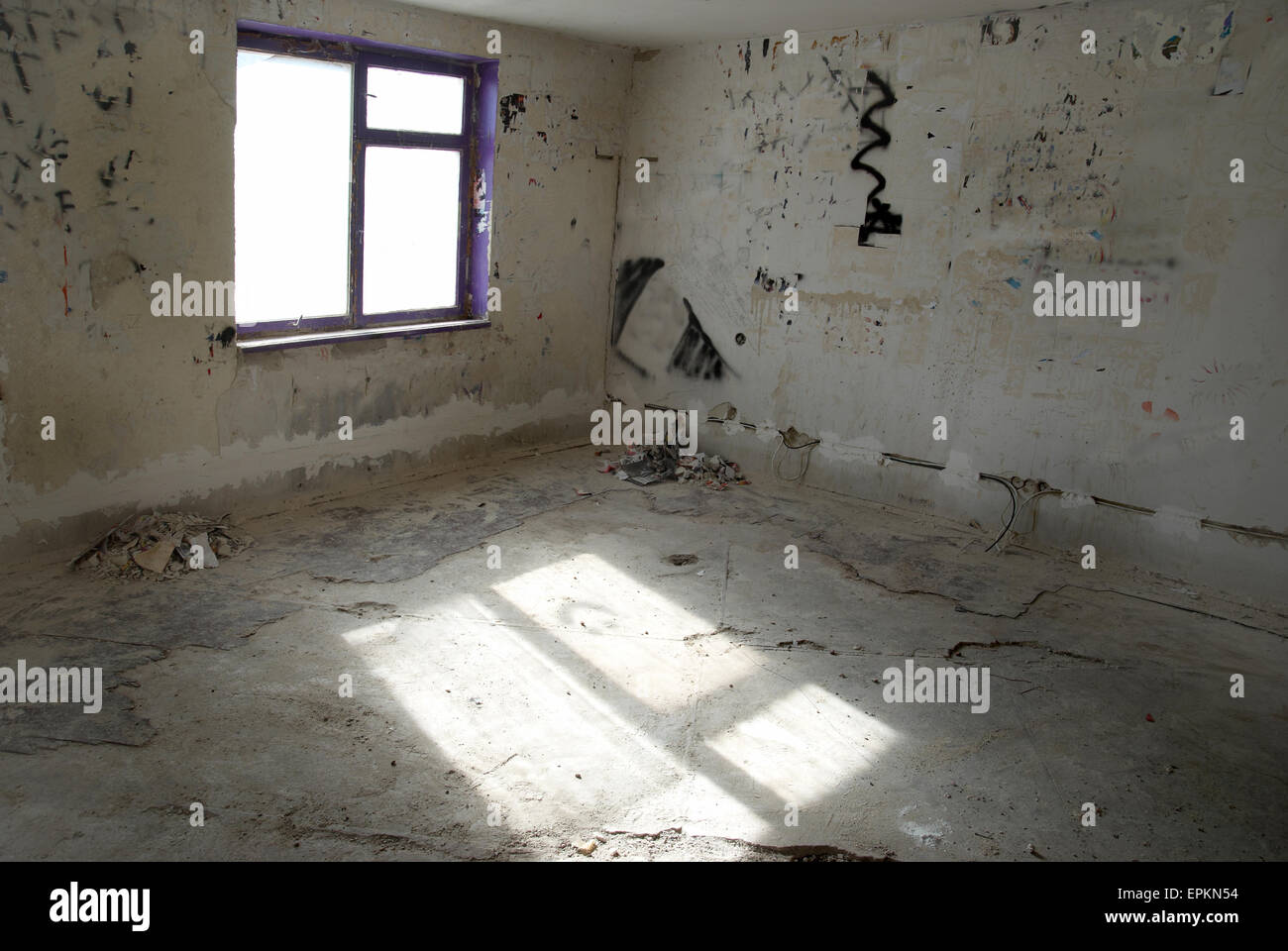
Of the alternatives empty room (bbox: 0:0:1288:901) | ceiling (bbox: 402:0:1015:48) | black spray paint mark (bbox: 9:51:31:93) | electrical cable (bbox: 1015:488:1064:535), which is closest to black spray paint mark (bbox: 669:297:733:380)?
empty room (bbox: 0:0:1288:901)

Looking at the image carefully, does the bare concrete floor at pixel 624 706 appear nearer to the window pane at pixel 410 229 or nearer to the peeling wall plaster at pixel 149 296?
the peeling wall plaster at pixel 149 296

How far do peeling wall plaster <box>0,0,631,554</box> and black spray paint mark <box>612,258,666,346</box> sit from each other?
1044mm

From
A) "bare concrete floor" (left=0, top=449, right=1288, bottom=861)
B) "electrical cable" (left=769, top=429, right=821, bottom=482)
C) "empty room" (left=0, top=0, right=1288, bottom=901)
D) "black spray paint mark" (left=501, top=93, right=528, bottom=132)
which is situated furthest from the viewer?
"electrical cable" (left=769, top=429, right=821, bottom=482)

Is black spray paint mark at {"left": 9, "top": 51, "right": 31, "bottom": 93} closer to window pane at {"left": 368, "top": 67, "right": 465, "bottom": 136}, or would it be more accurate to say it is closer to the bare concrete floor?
window pane at {"left": 368, "top": 67, "right": 465, "bottom": 136}

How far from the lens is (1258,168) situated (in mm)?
4574

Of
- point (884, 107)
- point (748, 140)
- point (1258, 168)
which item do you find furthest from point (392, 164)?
point (1258, 168)

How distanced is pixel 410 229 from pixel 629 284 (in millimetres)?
1704

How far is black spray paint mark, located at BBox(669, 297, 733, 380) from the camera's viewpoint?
21.9ft

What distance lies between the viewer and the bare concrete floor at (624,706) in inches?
116

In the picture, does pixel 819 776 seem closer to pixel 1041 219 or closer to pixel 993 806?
pixel 993 806

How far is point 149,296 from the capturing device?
180 inches

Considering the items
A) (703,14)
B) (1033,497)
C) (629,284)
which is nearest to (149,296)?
(703,14)

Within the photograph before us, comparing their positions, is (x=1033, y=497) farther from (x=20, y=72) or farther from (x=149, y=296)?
(x=20, y=72)

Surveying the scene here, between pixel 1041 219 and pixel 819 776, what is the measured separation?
343 cm
